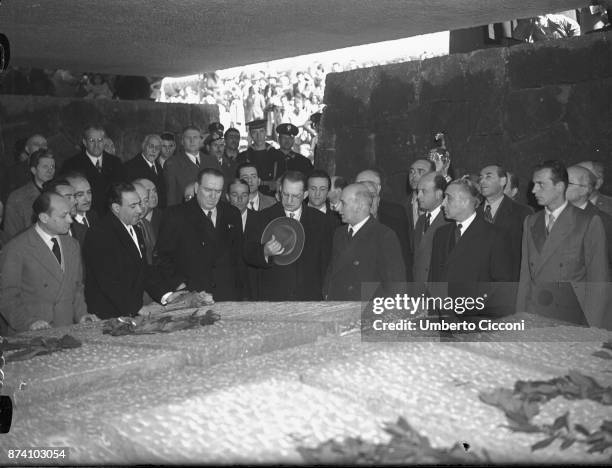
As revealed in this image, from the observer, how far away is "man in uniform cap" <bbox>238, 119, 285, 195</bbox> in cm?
1015

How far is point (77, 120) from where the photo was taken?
10.8m

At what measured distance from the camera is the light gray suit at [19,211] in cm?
732

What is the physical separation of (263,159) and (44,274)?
550 cm

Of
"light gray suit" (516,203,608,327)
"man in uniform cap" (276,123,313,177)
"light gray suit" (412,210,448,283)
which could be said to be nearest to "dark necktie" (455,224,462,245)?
"light gray suit" (412,210,448,283)

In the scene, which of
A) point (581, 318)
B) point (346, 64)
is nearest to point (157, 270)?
point (581, 318)

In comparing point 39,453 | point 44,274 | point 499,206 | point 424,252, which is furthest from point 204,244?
point 39,453

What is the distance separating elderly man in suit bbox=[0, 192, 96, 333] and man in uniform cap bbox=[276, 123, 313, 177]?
16.8 feet

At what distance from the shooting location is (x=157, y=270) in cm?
579

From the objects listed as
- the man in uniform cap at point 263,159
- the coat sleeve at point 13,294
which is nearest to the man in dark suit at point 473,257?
the coat sleeve at point 13,294

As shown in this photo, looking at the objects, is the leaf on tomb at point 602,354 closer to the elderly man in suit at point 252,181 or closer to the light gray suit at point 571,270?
the light gray suit at point 571,270

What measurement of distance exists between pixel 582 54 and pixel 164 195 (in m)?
4.49

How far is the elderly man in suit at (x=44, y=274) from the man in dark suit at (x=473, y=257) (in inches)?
90.0

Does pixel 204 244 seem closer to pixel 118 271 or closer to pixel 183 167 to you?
pixel 118 271

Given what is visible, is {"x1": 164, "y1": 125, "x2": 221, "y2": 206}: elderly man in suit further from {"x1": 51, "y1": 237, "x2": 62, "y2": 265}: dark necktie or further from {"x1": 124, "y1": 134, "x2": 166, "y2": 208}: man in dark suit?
{"x1": 51, "y1": 237, "x2": 62, "y2": 265}: dark necktie
